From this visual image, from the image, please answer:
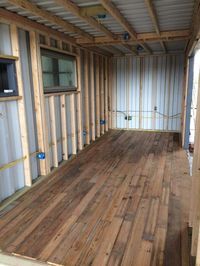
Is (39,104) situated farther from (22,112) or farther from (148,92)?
(148,92)

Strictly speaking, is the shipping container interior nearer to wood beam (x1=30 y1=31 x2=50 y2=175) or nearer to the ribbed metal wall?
wood beam (x1=30 y1=31 x2=50 y2=175)

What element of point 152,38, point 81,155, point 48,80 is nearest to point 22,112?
point 48,80

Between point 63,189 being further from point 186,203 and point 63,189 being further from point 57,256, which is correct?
point 186,203

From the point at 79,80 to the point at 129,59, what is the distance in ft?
10.3

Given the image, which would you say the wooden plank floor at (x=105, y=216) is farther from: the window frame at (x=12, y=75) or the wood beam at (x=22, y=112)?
the window frame at (x=12, y=75)

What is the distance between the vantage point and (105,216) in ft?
9.50

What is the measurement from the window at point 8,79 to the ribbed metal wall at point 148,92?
531 centimetres

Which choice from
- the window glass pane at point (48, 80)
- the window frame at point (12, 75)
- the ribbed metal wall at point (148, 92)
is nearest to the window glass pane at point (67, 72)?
the window glass pane at point (48, 80)

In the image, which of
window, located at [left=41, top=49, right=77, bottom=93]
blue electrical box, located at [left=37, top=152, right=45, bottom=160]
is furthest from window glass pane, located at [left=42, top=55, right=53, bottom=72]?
blue electrical box, located at [left=37, top=152, right=45, bottom=160]

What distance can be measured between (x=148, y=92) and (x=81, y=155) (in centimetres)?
389

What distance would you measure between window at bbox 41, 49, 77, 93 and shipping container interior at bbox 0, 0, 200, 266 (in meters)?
0.02

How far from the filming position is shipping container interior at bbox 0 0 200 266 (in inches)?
92.7

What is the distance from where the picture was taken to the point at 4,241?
8.07 ft

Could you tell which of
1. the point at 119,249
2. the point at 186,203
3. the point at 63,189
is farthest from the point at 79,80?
the point at 119,249
